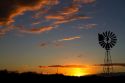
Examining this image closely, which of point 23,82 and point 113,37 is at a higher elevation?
point 113,37

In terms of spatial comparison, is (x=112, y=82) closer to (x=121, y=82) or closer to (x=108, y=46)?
(x=121, y=82)

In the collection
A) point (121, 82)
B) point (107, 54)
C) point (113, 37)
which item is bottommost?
point (121, 82)

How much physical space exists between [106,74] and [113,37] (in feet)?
28.4


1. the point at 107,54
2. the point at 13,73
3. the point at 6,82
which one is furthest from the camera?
the point at 13,73

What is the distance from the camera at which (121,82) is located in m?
43.5

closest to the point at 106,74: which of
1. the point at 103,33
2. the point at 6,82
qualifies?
the point at 103,33

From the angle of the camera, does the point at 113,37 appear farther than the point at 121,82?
Yes

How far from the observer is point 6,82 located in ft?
140

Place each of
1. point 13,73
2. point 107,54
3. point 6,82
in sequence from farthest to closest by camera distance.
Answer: point 13,73
point 107,54
point 6,82

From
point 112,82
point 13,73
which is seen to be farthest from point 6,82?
point 13,73

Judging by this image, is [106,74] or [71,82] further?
[106,74]

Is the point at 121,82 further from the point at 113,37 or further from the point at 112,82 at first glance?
the point at 113,37

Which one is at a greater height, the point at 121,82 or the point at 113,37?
the point at 113,37

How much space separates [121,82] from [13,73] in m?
36.8
